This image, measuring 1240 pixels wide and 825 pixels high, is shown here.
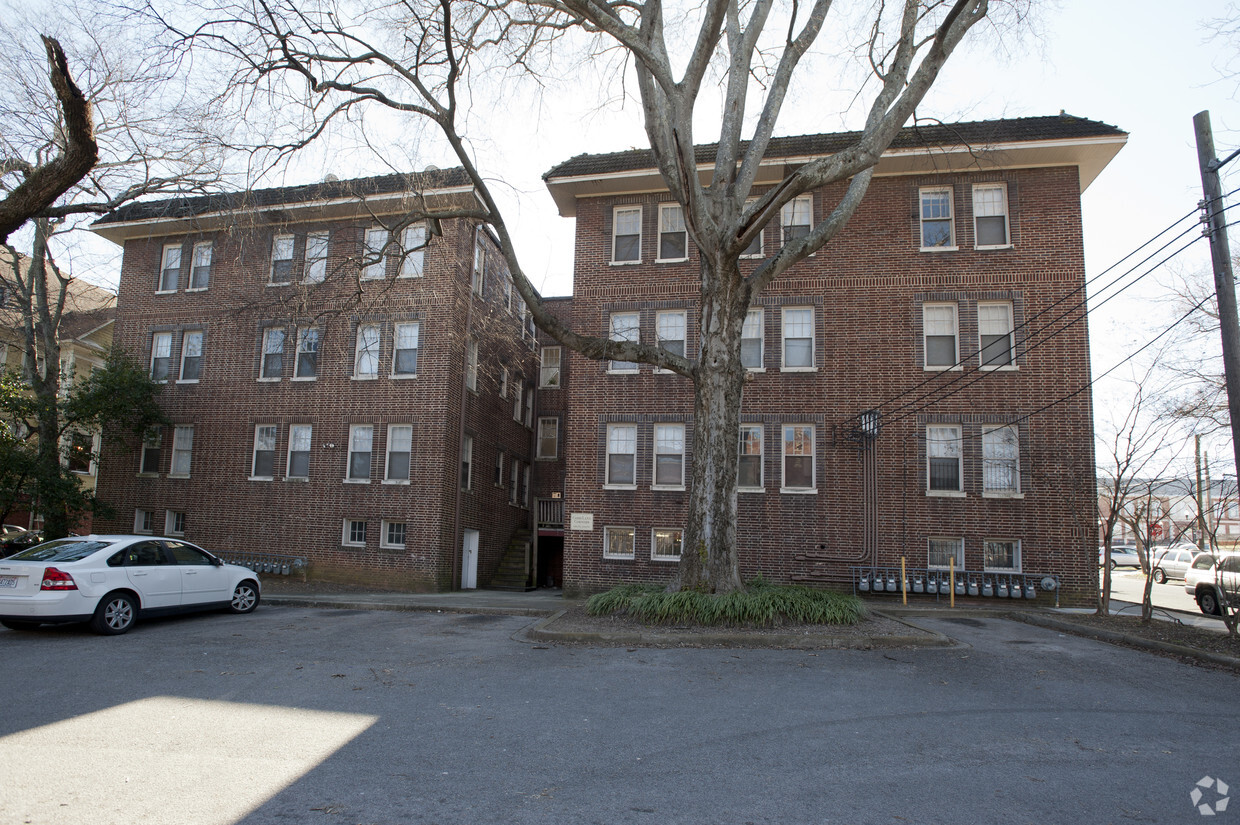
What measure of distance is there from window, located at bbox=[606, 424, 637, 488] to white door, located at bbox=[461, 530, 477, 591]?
18.2 ft

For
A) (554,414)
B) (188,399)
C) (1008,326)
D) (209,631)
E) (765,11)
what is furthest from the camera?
(554,414)

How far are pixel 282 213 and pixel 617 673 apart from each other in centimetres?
1744

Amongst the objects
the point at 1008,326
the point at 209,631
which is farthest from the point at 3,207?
the point at 1008,326

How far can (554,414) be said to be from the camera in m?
27.6

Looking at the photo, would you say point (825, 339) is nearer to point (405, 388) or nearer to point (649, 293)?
point (649, 293)

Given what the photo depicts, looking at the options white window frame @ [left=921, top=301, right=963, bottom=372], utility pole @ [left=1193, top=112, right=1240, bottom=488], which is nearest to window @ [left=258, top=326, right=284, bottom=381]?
white window frame @ [left=921, top=301, right=963, bottom=372]

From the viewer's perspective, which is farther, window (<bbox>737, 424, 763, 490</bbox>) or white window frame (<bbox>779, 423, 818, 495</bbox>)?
A: window (<bbox>737, 424, 763, 490</bbox>)

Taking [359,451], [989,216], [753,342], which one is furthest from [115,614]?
[989,216]

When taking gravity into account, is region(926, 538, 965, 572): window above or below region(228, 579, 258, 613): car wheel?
above

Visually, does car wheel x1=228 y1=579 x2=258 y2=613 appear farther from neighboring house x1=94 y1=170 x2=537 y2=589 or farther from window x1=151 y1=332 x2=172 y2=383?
window x1=151 y1=332 x2=172 y2=383

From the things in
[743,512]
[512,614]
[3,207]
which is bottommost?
[512,614]

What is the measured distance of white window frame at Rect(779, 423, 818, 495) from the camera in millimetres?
18016

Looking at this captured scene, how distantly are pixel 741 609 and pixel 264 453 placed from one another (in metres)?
15.8

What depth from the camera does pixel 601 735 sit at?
584cm
